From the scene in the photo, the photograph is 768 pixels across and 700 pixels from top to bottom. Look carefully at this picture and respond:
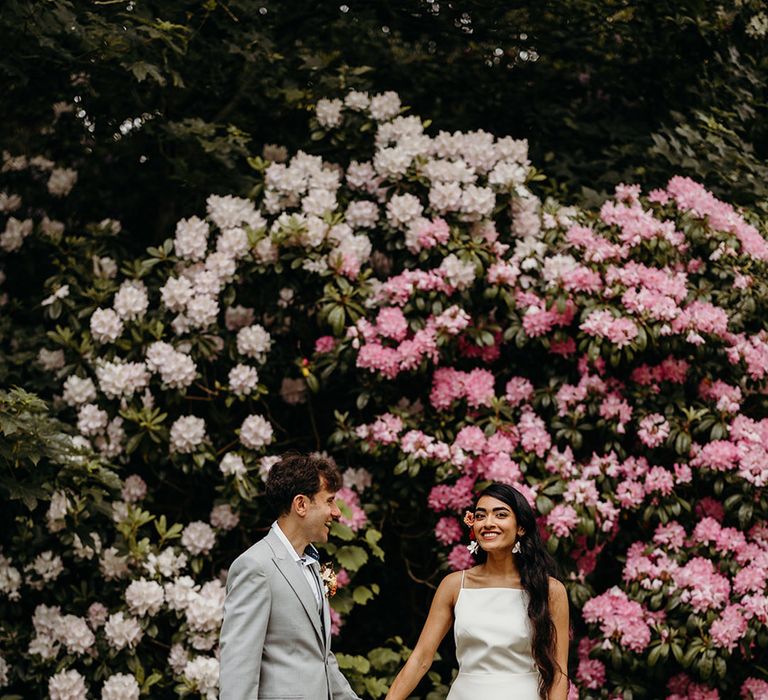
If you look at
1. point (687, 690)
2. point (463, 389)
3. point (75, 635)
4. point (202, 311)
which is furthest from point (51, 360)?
point (687, 690)

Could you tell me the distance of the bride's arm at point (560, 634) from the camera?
3.53 meters

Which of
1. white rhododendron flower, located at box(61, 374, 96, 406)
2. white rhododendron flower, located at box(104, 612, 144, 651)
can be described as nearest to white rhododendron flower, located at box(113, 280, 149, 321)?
white rhododendron flower, located at box(61, 374, 96, 406)

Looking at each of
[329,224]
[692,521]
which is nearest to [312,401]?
[329,224]

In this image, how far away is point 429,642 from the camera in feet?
12.0

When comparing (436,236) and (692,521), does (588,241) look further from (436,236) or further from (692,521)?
(692,521)

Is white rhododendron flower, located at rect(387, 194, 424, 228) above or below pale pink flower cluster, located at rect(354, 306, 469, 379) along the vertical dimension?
above

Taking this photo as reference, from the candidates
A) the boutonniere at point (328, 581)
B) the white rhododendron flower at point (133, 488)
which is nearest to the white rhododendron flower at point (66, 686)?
the white rhododendron flower at point (133, 488)

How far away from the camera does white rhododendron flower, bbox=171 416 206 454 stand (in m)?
4.96

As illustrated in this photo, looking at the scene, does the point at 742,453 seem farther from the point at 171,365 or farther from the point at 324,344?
the point at 171,365

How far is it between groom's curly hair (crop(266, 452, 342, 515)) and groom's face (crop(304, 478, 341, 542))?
12mm

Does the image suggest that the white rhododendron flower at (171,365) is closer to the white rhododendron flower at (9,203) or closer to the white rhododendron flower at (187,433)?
the white rhododendron flower at (187,433)

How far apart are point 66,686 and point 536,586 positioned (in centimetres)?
224

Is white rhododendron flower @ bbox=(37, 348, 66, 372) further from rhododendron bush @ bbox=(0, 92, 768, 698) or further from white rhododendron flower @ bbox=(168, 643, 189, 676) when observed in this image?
white rhododendron flower @ bbox=(168, 643, 189, 676)

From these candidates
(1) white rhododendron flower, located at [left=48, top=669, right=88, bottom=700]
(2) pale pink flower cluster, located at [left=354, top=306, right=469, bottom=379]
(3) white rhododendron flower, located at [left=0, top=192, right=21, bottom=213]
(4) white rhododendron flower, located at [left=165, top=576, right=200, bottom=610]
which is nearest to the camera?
(1) white rhododendron flower, located at [left=48, top=669, right=88, bottom=700]
